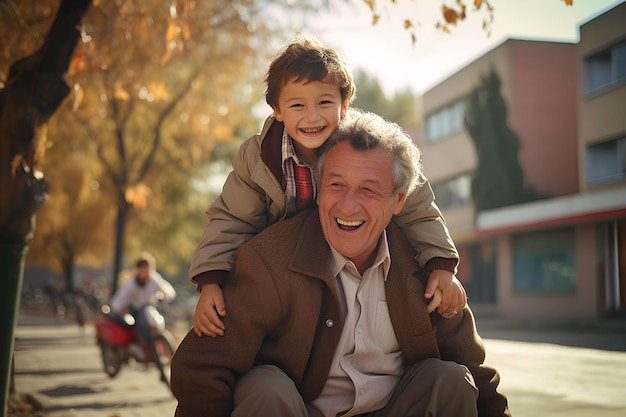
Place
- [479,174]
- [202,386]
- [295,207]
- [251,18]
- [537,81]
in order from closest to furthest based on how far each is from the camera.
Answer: [202,386] < [295,207] < [251,18] < [537,81] < [479,174]

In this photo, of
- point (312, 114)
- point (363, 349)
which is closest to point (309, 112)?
point (312, 114)

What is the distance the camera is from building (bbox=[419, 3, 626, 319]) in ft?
62.3

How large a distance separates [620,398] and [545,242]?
68.3 ft

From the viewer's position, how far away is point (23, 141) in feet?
16.5

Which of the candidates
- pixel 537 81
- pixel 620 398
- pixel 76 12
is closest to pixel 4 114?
pixel 76 12

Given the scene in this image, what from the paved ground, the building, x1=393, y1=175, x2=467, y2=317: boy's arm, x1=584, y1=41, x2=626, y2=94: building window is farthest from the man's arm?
x1=584, y1=41, x2=626, y2=94: building window

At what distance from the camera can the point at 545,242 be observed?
26141 millimetres

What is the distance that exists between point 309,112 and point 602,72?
668 inches

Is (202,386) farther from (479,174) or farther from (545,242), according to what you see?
(479,174)

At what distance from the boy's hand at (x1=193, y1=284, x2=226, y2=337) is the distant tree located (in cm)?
2846

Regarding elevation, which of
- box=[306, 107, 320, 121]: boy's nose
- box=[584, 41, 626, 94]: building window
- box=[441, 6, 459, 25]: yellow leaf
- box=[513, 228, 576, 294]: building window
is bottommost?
box=[513, 228, 576, 294]: building window

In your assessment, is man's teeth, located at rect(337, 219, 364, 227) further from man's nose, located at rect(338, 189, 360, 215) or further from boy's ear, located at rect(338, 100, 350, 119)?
boy's ear, located at rect(338, 100, 350, 119)

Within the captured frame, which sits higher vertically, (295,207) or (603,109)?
(603,109)

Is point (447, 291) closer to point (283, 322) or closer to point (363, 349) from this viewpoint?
point (363, 349)
